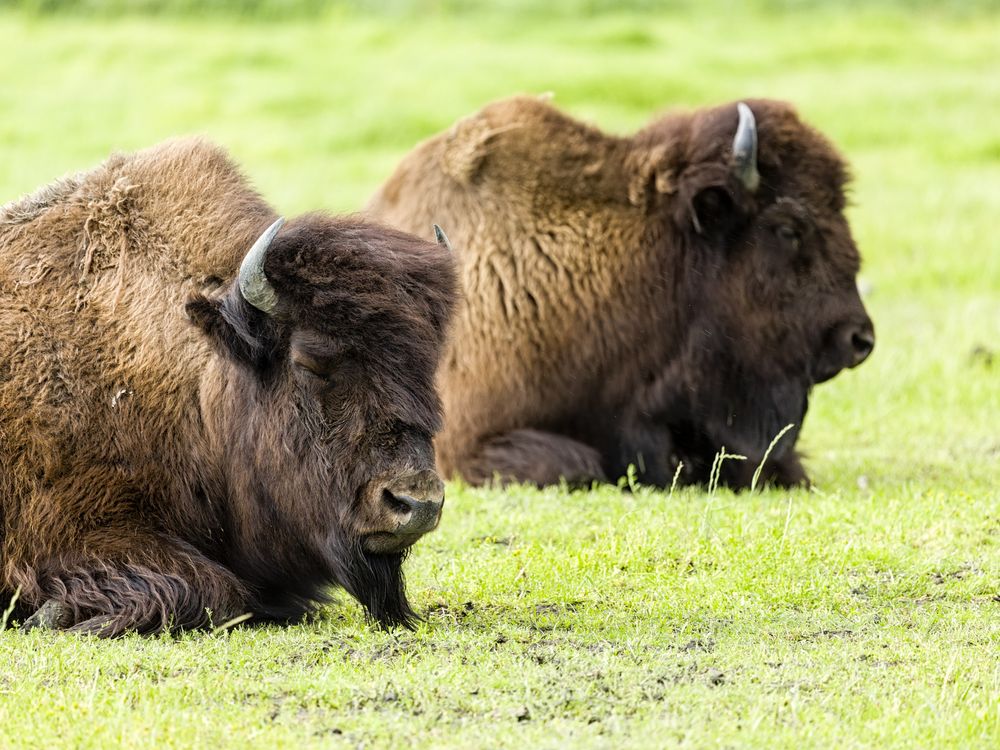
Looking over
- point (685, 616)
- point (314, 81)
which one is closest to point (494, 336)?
point (685, 616)

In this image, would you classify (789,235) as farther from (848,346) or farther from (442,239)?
(442,239)

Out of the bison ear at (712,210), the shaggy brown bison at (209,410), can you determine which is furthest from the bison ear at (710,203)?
the shaggy brown bison at (209,410)

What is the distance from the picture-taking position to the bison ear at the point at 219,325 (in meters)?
5.62

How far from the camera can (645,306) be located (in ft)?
30.2

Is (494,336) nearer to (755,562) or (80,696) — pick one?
(755,562)

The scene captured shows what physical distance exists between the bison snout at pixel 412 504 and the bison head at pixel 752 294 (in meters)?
4.05

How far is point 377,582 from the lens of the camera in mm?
5523

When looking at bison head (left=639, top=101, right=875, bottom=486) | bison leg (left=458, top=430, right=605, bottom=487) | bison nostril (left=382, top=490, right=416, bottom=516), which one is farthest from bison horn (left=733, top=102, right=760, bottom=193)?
bison nostril (left=382, top=490, right=416, bottom=516)

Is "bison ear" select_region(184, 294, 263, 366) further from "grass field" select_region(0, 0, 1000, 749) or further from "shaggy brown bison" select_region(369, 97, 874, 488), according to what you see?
"shaggy brown bison" select_region(369, 97, 874, 488)

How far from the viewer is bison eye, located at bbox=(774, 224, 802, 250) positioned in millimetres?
9141

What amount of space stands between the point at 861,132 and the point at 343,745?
20856 millimetres

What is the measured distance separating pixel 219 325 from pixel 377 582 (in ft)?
3.60

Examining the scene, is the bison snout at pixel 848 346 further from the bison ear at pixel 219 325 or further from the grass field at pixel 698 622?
the bison ear at pixel 219 325

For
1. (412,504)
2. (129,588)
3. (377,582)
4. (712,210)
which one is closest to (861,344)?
(712,210)
